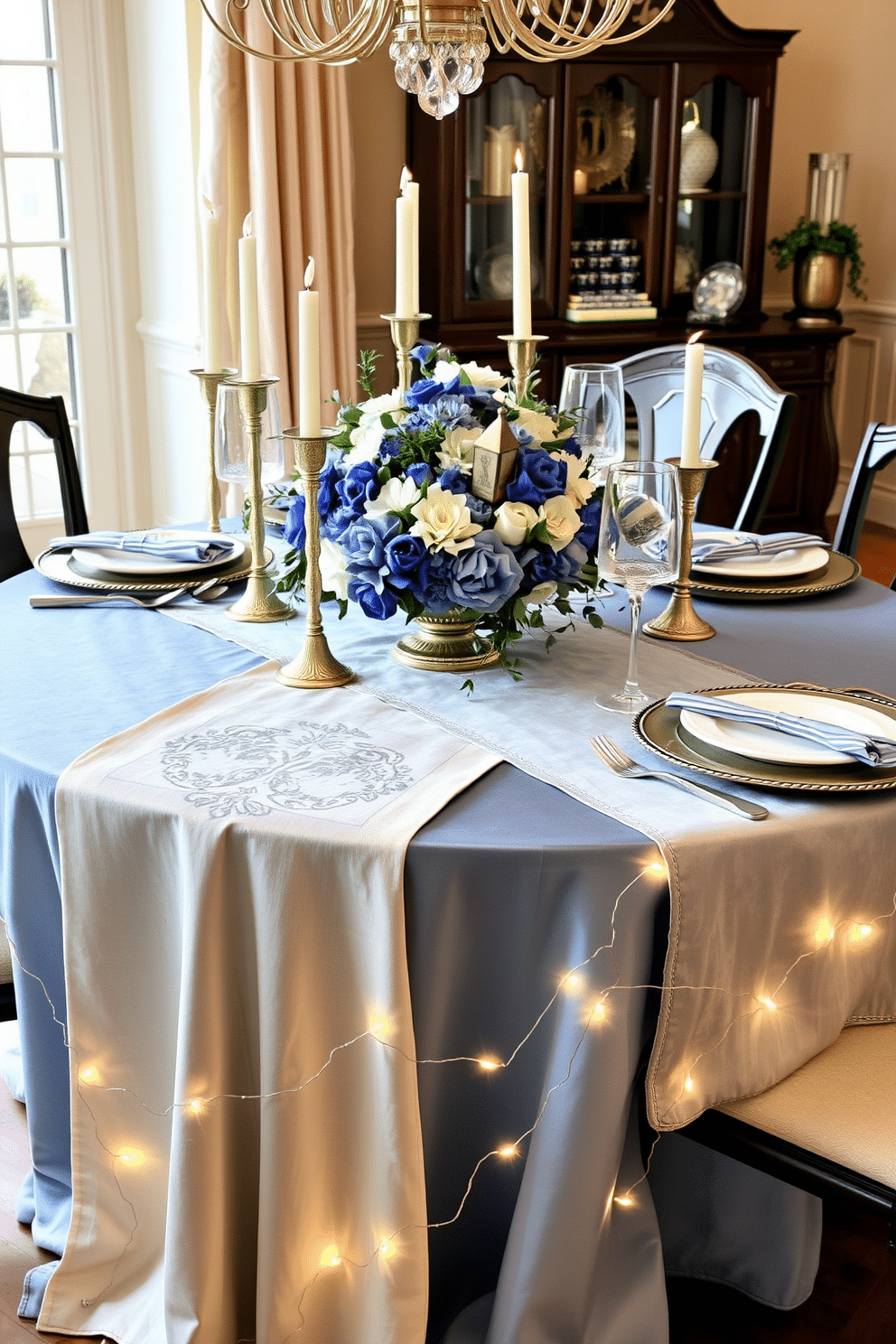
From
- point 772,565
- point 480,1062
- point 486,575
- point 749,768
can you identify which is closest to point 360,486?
point 486,575

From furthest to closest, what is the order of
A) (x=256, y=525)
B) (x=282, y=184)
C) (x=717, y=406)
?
(x=282, y=184)
(x=717, y=406)
(x=256, y=525)

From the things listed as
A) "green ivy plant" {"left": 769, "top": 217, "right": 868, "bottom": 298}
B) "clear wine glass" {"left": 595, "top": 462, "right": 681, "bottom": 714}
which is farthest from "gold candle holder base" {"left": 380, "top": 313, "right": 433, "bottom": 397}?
"green ivy plant" {"left": 769, "top": 217, "right": 868, "bottom": 298}

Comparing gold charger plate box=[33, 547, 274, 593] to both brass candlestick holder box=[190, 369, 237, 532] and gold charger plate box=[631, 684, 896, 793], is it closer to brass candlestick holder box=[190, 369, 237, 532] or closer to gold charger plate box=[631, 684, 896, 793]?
brass candlestick holder box=[190, 369, 237, 532]

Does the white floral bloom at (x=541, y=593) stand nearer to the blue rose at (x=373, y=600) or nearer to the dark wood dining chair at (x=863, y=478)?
the blue rose at (x=373, y=600)

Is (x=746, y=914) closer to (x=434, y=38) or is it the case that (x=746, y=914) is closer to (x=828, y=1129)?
(x=828, y=1129)

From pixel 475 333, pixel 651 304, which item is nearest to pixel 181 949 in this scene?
pixel 475 333

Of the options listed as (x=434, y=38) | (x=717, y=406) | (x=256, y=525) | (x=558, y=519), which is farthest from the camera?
(x=717, y=406)

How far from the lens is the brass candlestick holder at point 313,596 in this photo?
144 centimetres

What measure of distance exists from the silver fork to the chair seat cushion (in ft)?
0.97

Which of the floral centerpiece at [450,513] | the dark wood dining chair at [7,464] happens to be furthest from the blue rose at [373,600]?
the dark wood dining chair at [7,464]

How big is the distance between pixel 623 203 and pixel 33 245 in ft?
6.17

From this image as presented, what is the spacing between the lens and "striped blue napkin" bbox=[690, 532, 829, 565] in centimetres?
197

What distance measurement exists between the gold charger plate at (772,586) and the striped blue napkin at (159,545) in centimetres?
71

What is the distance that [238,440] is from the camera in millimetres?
1767
